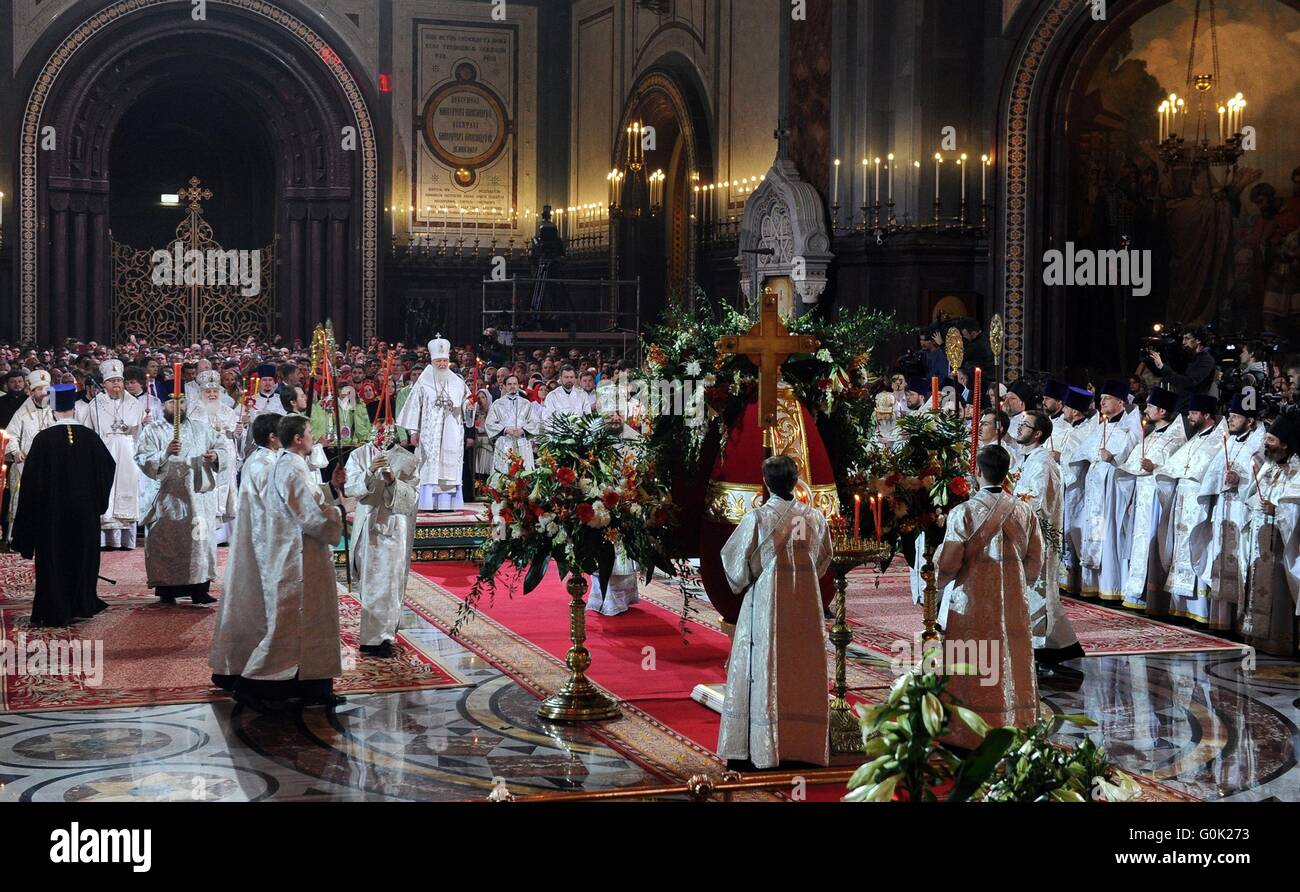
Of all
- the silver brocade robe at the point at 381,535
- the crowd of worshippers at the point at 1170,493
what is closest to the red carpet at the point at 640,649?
the silver brocade robe at the point at 381,535

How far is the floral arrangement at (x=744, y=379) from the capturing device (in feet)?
25.6

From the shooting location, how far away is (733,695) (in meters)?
6.85

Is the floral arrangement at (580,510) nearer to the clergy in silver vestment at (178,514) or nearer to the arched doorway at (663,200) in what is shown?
the clergy in silver vestment at (178,514)

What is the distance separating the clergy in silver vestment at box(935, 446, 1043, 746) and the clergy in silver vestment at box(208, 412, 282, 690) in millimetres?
3555

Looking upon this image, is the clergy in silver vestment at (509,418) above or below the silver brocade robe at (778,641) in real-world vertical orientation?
above

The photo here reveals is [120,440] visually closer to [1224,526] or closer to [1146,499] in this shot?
[1146,499]

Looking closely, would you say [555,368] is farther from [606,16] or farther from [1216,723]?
[1216,723]

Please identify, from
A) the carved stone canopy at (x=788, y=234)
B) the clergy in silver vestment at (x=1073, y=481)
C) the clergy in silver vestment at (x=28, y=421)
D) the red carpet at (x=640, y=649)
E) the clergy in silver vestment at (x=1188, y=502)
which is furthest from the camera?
the carved stone canopy at (x=788, y=234)

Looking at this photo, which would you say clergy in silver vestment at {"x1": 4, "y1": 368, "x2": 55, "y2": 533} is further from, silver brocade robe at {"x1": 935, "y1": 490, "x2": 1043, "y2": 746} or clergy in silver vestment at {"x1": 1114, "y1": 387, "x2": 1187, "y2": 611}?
clergy in silver vestment at {"x1": 1114, "y1": 387, "x2": 1187, "y2": 611}

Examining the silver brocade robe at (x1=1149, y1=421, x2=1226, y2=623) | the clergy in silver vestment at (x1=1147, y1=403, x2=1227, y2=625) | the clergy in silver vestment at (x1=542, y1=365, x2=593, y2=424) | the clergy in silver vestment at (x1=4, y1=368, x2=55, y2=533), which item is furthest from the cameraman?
the clergy in silver vestment at (x1=4, y1=368, x2=55, y2=533)

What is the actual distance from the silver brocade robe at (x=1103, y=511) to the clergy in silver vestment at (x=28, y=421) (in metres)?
8.48

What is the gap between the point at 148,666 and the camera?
9.16m
